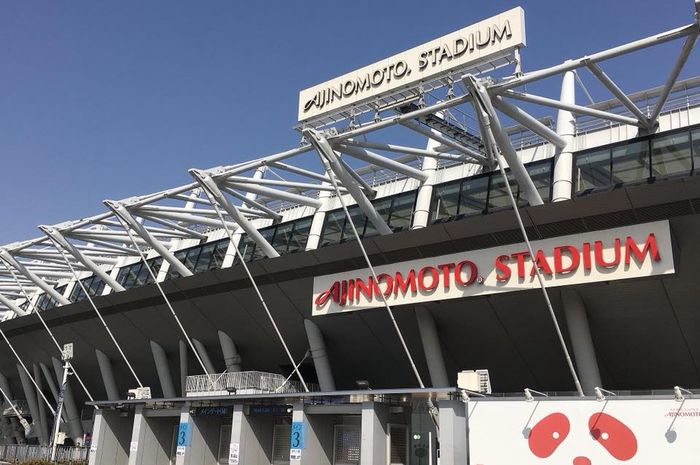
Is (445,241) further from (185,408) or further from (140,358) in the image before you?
(140,358)

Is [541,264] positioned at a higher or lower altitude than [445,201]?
lower

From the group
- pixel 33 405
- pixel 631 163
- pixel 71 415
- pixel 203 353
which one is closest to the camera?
pixel 631 163

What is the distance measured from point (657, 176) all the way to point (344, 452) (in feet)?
53.9

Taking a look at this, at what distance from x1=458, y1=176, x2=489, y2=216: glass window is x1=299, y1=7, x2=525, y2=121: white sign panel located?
7.31 metres

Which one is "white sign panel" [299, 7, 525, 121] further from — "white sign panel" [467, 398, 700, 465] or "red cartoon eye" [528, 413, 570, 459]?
"red cartoon eye" [528, 413, 570, 459]

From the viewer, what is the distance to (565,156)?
96.5 feet

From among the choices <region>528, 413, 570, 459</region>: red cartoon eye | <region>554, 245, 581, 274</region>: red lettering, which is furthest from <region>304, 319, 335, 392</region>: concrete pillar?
<region>528, 413, 570, 459</region>: red cartoon eye

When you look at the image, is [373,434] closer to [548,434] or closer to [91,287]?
[548,434]

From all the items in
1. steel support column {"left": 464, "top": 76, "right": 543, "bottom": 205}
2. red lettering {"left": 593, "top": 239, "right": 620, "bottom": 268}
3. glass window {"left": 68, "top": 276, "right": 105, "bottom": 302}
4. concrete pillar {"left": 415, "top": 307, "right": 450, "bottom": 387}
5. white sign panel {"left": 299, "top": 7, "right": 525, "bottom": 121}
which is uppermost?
white sign panel {"left": 299, "top": 7, "right": 525, "bottom": 121}

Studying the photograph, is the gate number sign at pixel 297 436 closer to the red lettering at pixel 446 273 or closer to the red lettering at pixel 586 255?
the red lettering at pixel 446 273

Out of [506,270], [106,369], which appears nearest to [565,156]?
[506,270]

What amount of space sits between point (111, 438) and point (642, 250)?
88.4ft

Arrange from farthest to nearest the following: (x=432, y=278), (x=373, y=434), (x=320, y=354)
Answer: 1. (x=320, y=354)
2. (x=432, y=278)
3. (x=373, y=434)

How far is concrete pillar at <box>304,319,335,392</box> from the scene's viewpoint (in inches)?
1431
